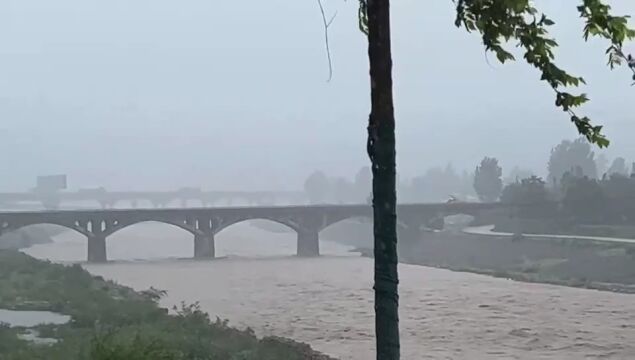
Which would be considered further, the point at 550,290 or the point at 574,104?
the point at 550,290

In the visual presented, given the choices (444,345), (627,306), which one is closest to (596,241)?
(627,306)

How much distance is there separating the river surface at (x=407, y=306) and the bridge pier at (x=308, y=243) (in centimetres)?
125

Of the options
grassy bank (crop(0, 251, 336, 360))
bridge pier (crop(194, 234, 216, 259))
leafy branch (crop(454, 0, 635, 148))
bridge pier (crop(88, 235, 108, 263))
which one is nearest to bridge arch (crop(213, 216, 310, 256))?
bridge pier (crop(194, 234, 216, 259))

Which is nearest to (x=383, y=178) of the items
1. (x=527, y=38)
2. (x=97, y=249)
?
(x=527, y=38)

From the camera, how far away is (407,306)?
24281mm

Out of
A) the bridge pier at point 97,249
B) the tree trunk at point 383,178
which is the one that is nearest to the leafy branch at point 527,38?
the tree trunk at point 383,178

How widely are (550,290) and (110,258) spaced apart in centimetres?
2466

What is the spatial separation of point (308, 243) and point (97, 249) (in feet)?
34.3

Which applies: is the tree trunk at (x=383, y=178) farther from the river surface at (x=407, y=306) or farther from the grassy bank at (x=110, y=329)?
the river surface at (x=407, y=306)

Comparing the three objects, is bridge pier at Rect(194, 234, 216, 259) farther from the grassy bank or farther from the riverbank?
the grassy bank

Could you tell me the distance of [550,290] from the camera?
28.3 metres

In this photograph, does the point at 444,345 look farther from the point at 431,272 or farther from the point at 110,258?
the point at 110,258

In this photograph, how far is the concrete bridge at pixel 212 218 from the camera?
4347 centimetres

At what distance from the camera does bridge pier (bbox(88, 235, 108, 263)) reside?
4224cm
